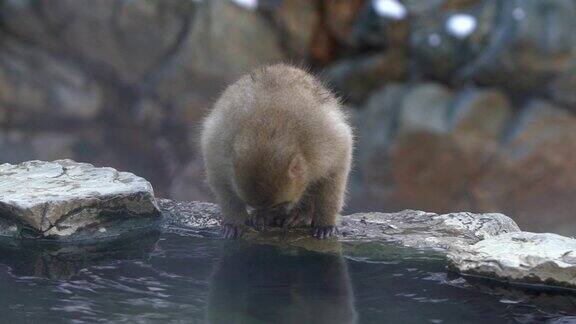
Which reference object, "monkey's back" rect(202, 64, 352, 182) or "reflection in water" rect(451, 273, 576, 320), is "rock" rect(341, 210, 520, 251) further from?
"reflection in water" rect(451, 273, 576, 320)

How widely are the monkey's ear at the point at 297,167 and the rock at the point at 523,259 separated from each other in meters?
0.84

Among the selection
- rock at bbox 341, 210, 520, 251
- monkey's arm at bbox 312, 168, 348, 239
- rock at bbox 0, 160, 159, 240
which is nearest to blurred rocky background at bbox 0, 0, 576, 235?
rock at bbox 341, 210, 520, 251

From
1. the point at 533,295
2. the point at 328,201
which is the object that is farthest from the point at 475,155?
the point at 533,295

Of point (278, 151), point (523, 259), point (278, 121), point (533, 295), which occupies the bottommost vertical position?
point (533, 295)

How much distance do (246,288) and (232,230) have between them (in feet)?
3.56

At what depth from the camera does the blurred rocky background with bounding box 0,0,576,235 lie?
11.3 meters

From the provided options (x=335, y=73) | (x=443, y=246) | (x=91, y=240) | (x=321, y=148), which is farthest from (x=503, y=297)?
(x=335, y=73)

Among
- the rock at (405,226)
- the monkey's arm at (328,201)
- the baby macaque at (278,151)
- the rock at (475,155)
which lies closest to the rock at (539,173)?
the rock at (475,155)

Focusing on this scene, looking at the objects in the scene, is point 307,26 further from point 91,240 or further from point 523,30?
point 91,240

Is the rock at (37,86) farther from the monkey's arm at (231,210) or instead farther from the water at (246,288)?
the water at (246,288)

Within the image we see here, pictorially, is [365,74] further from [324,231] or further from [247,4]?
[324,231]

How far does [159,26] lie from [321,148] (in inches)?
303

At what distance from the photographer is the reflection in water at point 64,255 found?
4.15 metres

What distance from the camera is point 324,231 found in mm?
5090
